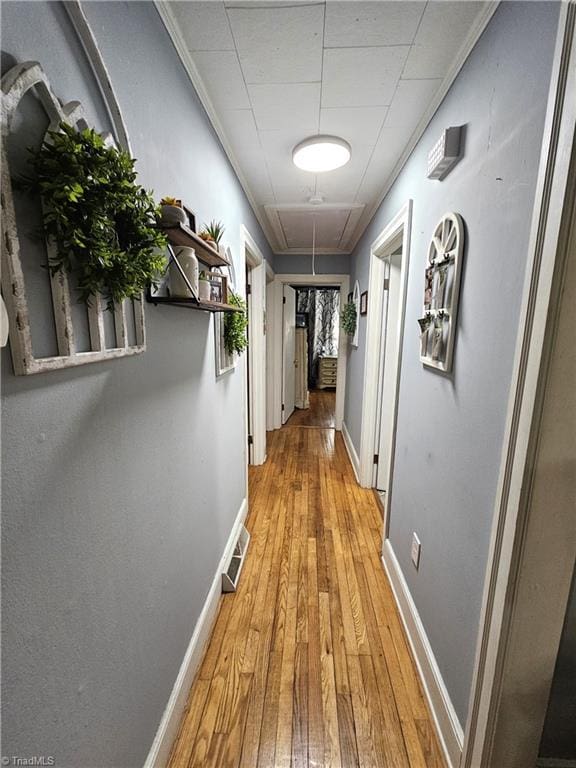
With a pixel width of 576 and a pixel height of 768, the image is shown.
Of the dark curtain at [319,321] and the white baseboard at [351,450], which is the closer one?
the white baseboard at [351,450]

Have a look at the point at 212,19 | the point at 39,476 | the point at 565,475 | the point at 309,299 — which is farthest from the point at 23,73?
the point at 309,299

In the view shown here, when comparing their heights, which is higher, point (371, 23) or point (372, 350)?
point (371, 23)

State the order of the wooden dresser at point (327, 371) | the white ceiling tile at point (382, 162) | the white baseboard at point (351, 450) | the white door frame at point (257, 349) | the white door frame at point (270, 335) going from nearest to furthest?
the white ceiling tile at point (382, 162) < the white door frame at point (257, 349) < the white baseboard at point (351, 450) < the white door frame at point (270, 335) < the wooden dresser at point (327, 371)

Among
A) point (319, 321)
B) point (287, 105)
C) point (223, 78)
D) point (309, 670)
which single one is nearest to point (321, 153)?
point (287, 105)

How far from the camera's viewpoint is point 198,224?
132 centimetres

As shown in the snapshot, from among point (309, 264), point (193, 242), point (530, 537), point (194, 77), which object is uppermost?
point (194, 77)

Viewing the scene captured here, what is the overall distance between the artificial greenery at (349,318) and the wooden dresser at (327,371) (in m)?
2.93

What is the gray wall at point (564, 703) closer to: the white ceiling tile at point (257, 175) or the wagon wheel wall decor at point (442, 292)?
the wagon wheel wall decor at point (442, 292)

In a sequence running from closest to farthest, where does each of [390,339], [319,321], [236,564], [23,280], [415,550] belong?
[23,280] < [415,550] < [236,564] < [390,339] < [319,321]

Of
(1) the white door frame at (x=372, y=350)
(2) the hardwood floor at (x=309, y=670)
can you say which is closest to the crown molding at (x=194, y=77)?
(1) the white door frame at (x=372, y=350)

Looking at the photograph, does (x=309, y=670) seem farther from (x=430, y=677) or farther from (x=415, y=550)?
(x=415, y=550)

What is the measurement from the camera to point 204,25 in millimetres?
976

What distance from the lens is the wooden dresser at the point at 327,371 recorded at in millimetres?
6766

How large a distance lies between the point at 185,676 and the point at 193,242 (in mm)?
1574
